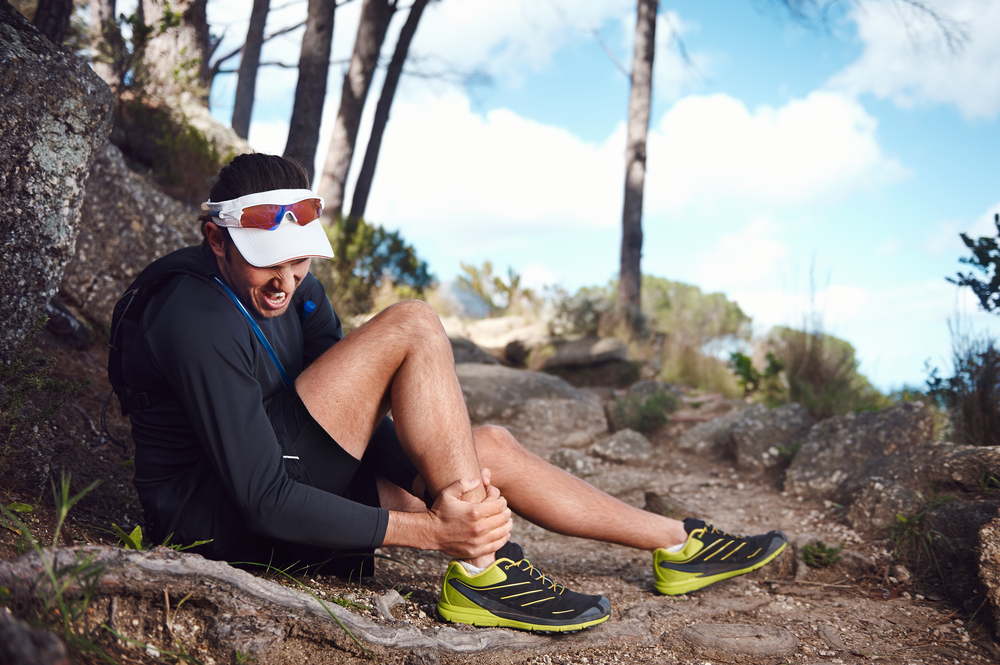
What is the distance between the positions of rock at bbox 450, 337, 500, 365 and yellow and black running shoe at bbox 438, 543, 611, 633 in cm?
579

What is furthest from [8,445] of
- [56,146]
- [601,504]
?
[601,504]

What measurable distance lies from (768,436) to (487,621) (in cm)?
297

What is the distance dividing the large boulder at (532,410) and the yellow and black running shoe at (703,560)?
7.17 feet

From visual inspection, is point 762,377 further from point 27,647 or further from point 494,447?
point 27,647

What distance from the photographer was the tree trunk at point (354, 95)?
7.52 metres

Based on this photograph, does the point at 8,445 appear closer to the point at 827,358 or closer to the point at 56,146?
the point at 56,146

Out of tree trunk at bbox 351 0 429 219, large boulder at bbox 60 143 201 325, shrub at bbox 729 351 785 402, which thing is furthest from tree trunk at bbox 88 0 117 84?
shrub at bbox 729 351 785 402

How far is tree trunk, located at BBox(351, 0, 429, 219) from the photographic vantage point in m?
8.37

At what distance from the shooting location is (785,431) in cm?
431

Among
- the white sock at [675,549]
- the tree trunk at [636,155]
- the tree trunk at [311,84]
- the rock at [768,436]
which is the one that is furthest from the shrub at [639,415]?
the tree trunk at [636,155]

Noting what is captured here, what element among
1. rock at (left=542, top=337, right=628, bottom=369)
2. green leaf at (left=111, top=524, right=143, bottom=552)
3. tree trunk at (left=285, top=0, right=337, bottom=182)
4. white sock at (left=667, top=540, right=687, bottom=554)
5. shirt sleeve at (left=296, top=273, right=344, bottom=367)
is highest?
tree trunk at (left=285, top=0, right=337, bottom=182)

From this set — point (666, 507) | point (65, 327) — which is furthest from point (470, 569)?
point (65, 327)

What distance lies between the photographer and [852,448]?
376 centimetres

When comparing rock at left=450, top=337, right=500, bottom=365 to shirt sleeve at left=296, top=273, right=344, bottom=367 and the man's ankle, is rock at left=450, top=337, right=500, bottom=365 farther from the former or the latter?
the man's ankle
